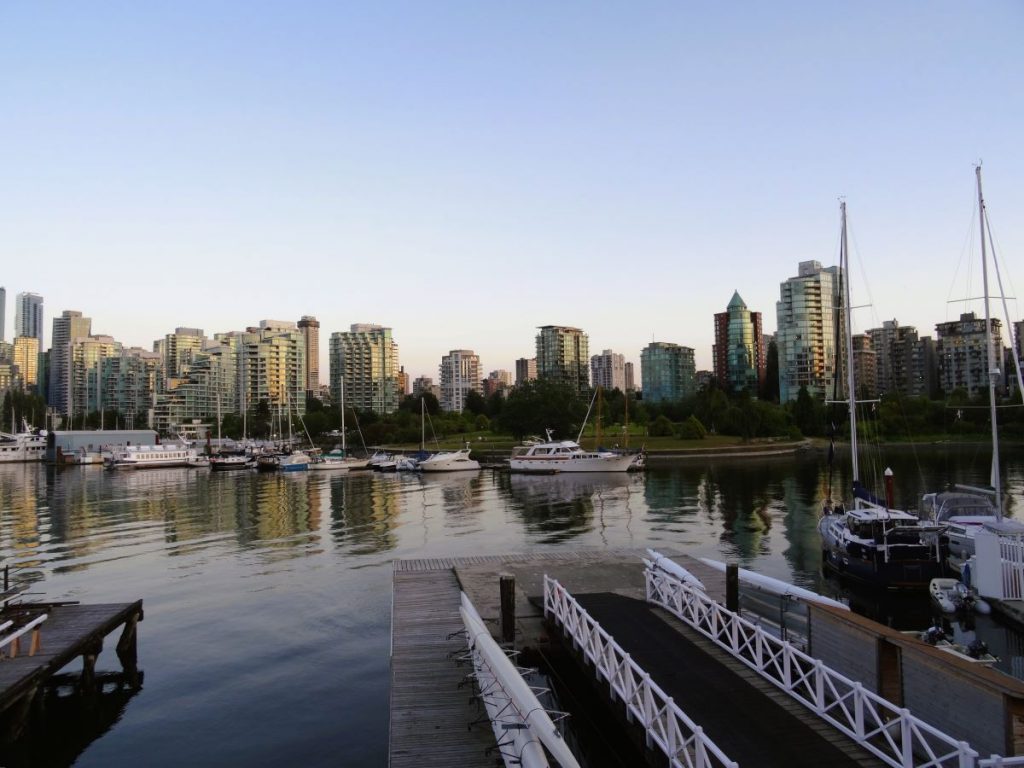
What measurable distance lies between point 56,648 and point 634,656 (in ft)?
41.1

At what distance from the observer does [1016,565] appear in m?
22.0

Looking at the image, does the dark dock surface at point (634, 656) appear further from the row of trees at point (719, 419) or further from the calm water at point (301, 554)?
the row of trees at point (719, 419)

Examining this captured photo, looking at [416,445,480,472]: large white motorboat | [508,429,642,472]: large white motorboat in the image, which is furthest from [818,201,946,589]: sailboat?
[416,445,480,472]: large white motorboat

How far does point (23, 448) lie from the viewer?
13738cm

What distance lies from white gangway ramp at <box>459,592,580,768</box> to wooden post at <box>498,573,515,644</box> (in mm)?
2280

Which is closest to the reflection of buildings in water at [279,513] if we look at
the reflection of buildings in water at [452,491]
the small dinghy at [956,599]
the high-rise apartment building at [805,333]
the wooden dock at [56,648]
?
the reflection of buildings in water at [452,491]

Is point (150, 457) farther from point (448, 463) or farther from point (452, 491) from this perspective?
point (452, 491)

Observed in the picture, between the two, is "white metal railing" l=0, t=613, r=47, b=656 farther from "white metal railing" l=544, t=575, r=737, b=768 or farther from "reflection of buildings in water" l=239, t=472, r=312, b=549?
"reflection of buildings in water" l=239, t=472, r=312, b=549

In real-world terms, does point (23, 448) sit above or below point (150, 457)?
above

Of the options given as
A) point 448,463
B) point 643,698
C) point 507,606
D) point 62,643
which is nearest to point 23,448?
point 448,463

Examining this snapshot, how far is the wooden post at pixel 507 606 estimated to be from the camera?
1728 centimetres

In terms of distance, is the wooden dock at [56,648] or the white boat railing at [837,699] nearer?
the white boat railing at [837,699]

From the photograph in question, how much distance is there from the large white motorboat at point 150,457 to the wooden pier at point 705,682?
104 metres

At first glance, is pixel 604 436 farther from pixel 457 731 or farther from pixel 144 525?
pixel 457 731
